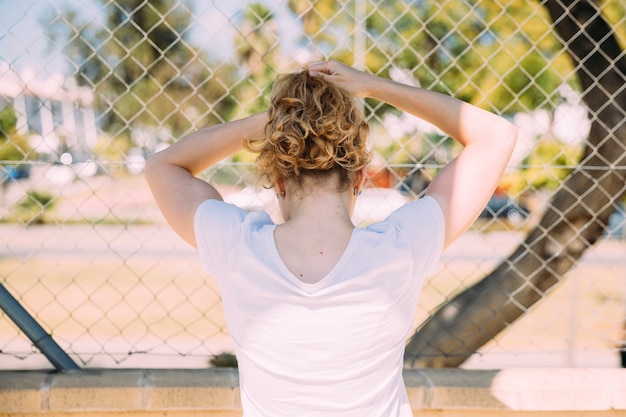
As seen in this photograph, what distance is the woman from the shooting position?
112 cm

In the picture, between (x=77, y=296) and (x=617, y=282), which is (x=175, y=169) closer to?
(x=77, y=296)

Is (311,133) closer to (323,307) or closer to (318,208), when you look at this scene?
(318,208)

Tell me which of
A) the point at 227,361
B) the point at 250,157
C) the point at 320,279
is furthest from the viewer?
the point at 250,157

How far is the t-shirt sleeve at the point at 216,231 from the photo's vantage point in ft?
3.84

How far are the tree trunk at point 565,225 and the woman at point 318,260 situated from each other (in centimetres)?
164

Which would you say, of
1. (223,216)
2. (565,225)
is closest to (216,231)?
(223,216)

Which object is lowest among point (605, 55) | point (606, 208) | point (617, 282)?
point (617, 282)

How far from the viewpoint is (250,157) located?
935cm

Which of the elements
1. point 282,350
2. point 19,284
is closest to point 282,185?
point 282,350

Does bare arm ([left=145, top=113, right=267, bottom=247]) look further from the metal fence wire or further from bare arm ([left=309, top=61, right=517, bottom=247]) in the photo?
bare arm ([left=309, top=61, right=517, bottom=247])

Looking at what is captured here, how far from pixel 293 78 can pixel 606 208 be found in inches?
86.2

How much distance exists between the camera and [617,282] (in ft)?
25.8

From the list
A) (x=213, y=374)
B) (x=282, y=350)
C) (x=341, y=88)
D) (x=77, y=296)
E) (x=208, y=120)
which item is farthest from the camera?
(x=208, y=120)

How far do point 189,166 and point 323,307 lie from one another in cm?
51
